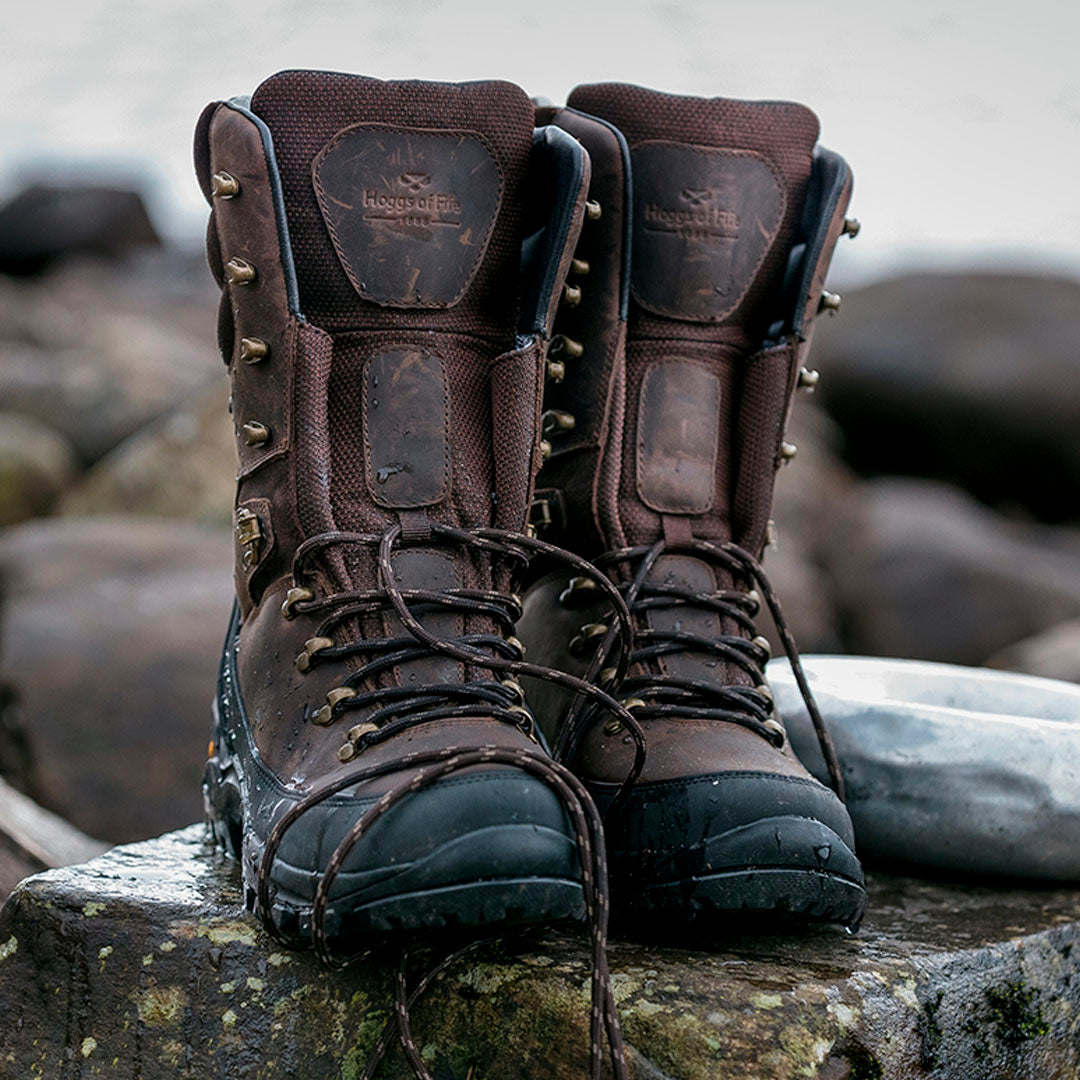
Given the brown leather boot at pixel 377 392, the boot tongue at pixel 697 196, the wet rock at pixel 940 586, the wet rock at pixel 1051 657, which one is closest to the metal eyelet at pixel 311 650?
the brown leather boot at pixel 377 392

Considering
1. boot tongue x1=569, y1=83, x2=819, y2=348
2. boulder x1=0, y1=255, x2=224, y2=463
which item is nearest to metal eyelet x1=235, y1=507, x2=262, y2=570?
boot tongue x1=569, y1=83, x2=819, y2=348

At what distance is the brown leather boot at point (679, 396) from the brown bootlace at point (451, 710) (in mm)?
76

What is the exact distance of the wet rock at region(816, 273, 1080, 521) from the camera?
9344mm

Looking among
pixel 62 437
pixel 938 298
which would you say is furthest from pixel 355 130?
pixel 938 298

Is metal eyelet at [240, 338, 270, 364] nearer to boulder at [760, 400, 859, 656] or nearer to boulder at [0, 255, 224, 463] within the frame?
boulder at [760, 400, 859, 656]

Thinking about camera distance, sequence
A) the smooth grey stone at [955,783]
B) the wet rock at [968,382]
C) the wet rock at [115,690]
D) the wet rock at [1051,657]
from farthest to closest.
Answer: the wet rock at [968,382], the wet rock at [1051,657], the wet rock at [115,690], the smooth grey stone at [955,783]

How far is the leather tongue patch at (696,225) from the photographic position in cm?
184

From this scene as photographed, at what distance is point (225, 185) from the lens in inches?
62.6

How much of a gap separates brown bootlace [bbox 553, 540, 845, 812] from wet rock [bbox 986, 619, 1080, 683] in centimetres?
367

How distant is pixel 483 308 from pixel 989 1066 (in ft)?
3.49

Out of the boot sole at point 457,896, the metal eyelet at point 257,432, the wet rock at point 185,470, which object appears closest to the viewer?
the boot sole at point 457,896

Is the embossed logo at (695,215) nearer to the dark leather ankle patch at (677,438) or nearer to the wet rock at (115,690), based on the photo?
the dark leather ankle patch at (677,438)

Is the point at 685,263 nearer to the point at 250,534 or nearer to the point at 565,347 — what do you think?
the point at 565,347

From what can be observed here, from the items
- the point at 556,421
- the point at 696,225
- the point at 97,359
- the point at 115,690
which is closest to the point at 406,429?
the point at 556,421
